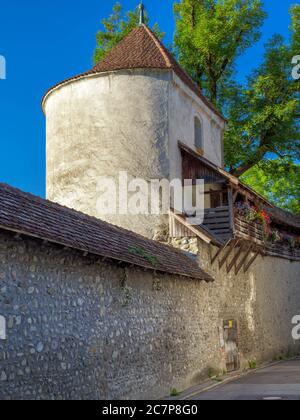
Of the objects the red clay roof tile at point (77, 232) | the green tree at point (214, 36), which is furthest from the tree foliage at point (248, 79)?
the red clay roof tile at point (77, 232)

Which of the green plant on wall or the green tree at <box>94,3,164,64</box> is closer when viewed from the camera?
the green plant on wall

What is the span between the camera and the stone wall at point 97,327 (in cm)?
879

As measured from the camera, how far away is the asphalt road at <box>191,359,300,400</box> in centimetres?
1319

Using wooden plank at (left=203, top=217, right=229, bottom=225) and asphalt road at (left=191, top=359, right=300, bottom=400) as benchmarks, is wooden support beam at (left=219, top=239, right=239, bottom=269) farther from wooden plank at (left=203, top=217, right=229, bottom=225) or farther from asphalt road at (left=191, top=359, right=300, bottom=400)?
asphalt road at (left=191, top=359, right=300, bottom=400)

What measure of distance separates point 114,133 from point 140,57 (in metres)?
3.28

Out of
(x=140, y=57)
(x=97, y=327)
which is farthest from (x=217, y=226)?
(x=97, y=327)

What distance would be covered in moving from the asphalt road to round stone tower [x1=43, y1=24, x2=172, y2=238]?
5.63 meters

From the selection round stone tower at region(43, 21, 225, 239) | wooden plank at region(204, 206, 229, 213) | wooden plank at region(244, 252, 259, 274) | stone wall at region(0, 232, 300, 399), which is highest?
round stone tower at region(43, 21, 225, 239)

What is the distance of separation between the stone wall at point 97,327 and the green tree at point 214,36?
1470 cm

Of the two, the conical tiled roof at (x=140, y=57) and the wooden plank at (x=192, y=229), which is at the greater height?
the conical tiled roof at (x=140, y=57)

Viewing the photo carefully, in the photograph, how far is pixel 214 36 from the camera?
28906 millimetres

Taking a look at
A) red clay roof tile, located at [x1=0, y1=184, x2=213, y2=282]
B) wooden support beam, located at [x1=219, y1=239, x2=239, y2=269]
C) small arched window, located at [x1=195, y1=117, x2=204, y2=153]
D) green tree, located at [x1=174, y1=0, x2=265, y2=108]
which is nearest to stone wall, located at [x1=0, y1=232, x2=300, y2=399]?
red clay roof tile, located at [x1=0, y1=184, x2=213, y2=282]

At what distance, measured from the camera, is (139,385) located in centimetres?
1263

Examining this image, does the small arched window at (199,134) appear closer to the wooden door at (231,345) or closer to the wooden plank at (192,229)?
the wooden plank at (192,229)
